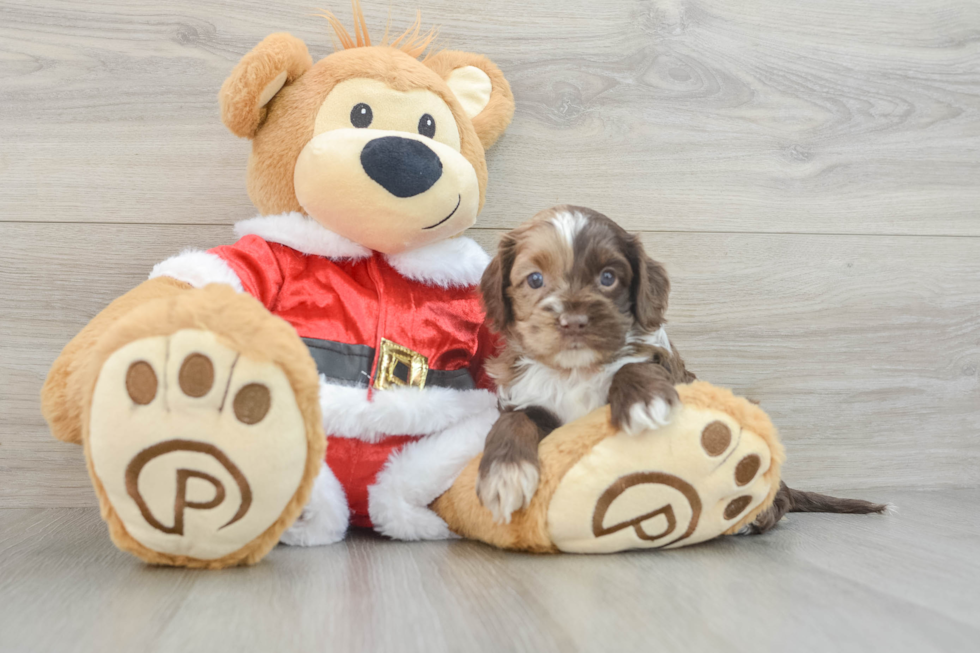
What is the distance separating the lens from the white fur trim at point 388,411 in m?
1.25

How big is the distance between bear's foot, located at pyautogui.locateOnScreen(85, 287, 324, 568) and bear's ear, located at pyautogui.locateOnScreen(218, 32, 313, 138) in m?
0.50

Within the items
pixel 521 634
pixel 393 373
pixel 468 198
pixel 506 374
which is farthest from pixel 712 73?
pixel 521 634

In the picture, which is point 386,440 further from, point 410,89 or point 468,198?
point 410,89

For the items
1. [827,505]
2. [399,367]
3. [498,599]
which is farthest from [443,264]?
[827,505]

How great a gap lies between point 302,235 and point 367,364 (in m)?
0.28

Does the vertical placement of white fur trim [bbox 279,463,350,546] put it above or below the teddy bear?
below

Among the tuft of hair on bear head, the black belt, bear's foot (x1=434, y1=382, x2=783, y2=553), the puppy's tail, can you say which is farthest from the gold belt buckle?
the puppy's tail

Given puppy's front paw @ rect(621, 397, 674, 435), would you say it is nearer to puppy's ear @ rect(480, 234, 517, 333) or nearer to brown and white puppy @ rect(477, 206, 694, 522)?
brown and white puppy @ rect(477, 206, 694, 522)

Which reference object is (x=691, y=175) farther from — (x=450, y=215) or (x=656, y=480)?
(x=656, y=480)

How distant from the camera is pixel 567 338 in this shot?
113 centimetres

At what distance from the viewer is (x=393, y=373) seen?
1.33m

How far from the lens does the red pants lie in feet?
4.23

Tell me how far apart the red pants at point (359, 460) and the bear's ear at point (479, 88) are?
0.69m

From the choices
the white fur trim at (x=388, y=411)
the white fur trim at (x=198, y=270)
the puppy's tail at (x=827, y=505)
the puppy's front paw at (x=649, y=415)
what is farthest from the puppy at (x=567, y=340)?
the white fur trim at (x=198, y=270)
